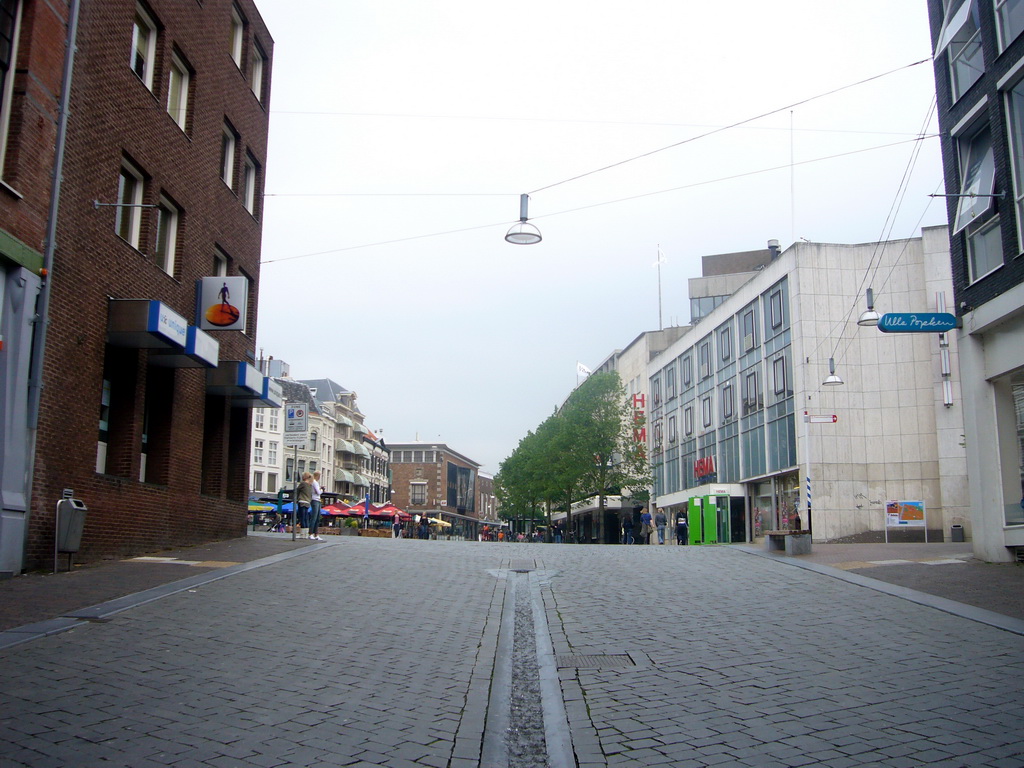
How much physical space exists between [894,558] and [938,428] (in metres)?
22.3

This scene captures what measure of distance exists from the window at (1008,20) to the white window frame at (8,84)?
16.7 m

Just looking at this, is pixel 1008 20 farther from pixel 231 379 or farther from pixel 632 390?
pixel 632 390

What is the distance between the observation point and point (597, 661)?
9.41 meters

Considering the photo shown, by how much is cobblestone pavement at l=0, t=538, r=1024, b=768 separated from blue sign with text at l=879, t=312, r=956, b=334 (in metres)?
6.04

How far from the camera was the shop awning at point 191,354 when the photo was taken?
59.6 ft

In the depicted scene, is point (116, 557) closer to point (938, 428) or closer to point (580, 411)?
point (938, 428)

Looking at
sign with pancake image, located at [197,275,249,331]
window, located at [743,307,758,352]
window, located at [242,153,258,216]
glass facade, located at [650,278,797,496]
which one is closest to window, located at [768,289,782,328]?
glass facade, located at [650,278,797,496]

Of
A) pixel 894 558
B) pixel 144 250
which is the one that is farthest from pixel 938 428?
pixel 144 250

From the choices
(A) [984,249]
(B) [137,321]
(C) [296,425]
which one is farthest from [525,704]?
(C) [296,425]

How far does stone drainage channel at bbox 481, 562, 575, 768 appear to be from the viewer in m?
6.56

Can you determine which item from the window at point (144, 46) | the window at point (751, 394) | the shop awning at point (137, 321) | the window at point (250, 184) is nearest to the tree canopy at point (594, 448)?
the window at point (751, 394)

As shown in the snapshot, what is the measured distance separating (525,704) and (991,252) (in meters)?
15.2

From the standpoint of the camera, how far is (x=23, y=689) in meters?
7.30

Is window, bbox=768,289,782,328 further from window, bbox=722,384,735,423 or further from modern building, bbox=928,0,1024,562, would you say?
modern building, bbox=928,0,1024,562
